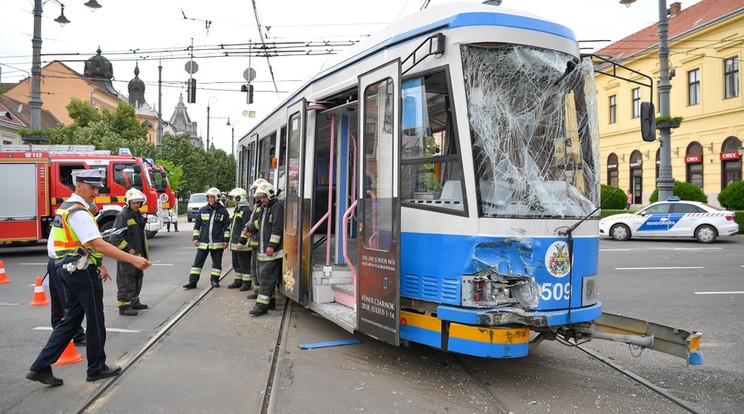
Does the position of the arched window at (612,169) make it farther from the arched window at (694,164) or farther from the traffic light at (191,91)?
the traffic light at (191,91)

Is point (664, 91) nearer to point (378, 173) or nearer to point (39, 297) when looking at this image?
point (378, 173)

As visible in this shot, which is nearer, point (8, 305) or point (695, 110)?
point (8, 305)

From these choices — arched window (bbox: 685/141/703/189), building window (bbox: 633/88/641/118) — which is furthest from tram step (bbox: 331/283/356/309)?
building window (bbox: 633/88/641/118)

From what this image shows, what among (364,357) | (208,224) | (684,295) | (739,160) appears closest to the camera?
(364,357)

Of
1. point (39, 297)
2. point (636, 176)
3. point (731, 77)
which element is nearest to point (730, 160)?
point (731, 77)

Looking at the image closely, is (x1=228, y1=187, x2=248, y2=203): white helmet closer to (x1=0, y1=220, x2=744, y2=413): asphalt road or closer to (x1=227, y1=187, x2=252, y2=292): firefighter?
(x1=227, y1=187, x2=252, y2=292): firefighter

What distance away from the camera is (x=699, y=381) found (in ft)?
17.0

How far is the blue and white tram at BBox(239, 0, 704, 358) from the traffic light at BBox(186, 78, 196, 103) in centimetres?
1540

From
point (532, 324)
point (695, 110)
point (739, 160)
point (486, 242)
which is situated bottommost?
point (532, 324)

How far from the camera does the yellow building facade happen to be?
91.4 ft

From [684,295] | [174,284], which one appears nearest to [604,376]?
[684,295]

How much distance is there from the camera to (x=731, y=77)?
28.1m

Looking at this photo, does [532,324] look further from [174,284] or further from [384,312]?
[174,284]

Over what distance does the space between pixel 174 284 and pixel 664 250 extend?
1328 cm
